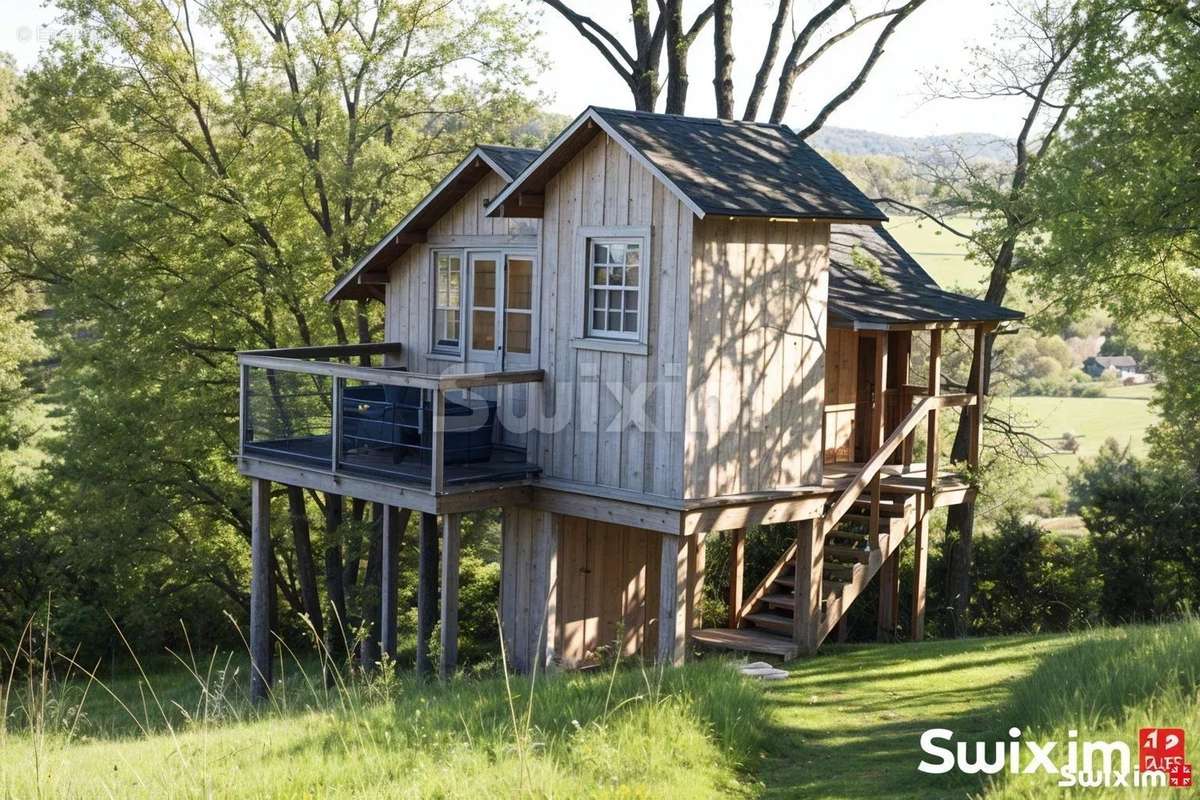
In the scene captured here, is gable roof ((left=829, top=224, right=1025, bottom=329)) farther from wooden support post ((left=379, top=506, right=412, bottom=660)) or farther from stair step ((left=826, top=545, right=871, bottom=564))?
wooden support post ((left=379, top=506, right=412, bottom=660))

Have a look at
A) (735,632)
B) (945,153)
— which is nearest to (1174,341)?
(945,153)

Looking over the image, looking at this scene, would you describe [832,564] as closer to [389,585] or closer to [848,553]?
[848,553]

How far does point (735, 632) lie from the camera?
15.2 metres

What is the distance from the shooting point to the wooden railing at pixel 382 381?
13031 mm

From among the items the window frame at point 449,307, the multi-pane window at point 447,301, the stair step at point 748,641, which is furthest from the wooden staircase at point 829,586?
the multi-pane window at point 447,301

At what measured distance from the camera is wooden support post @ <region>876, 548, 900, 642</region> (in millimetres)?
17000

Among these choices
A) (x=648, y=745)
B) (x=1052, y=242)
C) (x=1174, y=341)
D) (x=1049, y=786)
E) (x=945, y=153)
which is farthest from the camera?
(x=945, y=153)

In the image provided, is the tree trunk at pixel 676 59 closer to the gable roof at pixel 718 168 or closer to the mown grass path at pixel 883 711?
the gable roof at pixel 718 168

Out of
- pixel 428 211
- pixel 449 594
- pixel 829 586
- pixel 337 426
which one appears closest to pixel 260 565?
pixel 337 426

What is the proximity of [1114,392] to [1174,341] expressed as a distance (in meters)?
44.5

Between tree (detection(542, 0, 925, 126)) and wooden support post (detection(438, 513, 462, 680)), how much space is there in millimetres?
12186

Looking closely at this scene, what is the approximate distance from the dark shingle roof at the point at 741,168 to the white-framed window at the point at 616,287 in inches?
35.2

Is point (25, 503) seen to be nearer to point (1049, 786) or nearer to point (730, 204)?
point (730, 204)

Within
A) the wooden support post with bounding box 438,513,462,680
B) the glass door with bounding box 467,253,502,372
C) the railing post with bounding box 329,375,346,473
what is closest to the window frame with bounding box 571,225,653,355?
the glass door with bounding box 467,253,502,372
